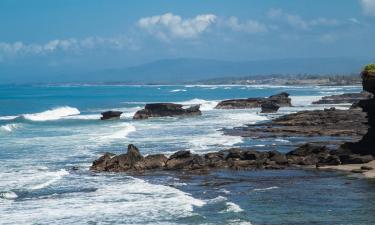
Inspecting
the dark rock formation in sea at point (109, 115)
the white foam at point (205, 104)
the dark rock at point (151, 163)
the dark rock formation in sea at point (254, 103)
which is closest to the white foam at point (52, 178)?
the dark rock at point (151, 163)

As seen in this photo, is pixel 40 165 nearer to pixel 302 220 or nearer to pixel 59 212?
pixel 59 212

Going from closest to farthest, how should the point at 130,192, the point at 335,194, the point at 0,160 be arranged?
the point at 335,194
the point at 130,192
the point at 0,160

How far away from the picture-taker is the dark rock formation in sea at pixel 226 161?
3206 cm

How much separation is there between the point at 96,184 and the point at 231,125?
31999 mm

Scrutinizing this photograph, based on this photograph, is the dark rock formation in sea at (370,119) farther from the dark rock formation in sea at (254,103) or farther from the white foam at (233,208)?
the dark rock formation in sea at (254,103)

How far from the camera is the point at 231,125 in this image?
195 feet

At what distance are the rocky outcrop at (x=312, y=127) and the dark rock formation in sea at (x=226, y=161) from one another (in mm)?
11759

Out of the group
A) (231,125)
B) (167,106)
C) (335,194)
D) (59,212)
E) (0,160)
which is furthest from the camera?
(167,106)

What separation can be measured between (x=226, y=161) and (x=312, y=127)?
2060 cm

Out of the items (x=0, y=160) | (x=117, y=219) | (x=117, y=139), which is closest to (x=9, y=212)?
(x=117, y=219)

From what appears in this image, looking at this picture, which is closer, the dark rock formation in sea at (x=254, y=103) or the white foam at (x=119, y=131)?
the white foam at (x=119, y=131)

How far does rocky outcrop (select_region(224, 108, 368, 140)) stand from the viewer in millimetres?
47438

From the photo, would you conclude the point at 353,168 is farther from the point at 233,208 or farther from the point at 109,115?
the point at 109,115

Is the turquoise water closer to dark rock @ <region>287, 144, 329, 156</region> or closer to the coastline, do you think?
the coastline
